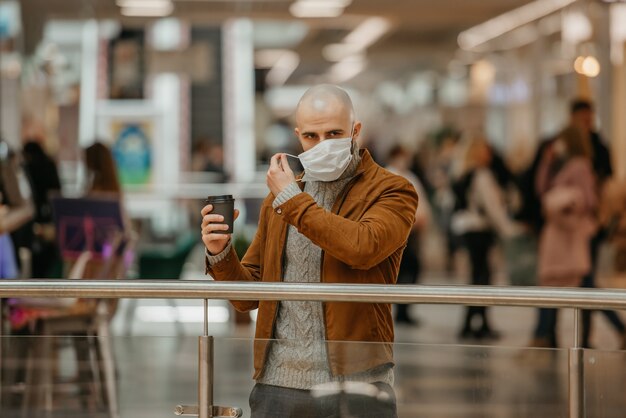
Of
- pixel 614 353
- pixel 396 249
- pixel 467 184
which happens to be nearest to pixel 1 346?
pixel 396 249

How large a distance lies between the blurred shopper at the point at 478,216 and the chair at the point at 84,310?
4.00 meters

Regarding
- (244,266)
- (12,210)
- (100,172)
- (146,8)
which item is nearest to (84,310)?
(12,210)

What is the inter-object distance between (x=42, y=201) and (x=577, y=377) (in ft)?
24.1

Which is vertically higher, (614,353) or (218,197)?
(218,197)

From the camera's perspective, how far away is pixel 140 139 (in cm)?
1683

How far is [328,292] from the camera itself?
3.12 m

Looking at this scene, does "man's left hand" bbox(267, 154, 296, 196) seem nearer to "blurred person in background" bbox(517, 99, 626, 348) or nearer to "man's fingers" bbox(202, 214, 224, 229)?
"man's fingers" bbox(202, 214, 224, 229)

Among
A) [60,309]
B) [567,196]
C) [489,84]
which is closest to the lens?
[60,309]

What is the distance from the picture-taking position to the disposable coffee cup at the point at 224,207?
119 inches

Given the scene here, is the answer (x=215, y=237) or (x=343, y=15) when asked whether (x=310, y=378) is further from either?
(x=343, y=15)

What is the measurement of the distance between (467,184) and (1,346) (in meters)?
7.57

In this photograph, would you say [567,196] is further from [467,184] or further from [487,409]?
[487,409]

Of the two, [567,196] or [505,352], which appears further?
[567,196]

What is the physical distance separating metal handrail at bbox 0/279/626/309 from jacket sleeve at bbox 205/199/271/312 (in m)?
0.04
